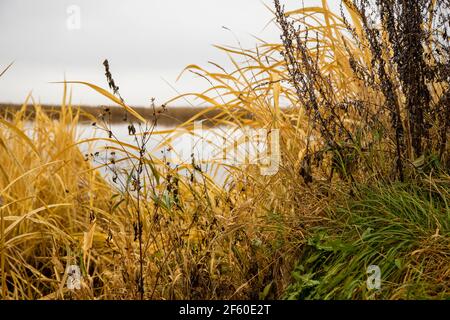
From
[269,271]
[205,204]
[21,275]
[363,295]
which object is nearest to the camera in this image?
[363,295]

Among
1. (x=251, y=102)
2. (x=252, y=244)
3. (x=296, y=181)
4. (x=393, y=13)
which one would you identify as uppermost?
(x=393, y=13)

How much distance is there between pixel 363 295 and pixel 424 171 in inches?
35.6

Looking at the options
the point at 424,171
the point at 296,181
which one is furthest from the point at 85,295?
the point at 424,171

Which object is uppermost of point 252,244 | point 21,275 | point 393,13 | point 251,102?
point 393,13

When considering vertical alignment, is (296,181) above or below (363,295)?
above

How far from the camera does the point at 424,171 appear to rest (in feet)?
10.7

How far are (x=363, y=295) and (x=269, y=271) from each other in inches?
21.4

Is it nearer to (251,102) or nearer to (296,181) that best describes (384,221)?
(296,181)

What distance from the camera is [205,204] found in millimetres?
3512
